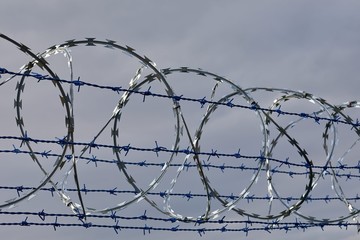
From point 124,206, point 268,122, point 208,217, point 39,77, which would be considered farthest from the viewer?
point 268,122

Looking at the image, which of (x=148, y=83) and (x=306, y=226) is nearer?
(x=148, y=83)

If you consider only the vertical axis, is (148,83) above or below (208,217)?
above

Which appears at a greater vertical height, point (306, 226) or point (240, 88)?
point (240, 88)

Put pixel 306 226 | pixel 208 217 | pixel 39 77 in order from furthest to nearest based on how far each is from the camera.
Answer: pixel 306 226 → pixel 208 217 → pixel 39 77

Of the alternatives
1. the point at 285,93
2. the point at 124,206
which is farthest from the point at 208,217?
the point at 285,93

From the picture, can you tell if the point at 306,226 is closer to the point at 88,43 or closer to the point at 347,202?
the point at 347,202

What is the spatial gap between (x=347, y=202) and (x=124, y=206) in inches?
243

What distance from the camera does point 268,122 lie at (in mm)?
13266

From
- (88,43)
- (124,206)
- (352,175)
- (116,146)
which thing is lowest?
(124,206)

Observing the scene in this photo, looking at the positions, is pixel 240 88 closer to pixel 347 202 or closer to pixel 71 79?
pixel 71 79

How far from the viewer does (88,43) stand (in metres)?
10.4

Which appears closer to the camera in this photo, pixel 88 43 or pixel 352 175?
pixel 88 43

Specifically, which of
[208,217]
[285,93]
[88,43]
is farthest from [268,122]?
[88,43]

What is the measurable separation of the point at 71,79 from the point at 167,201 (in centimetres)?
296
